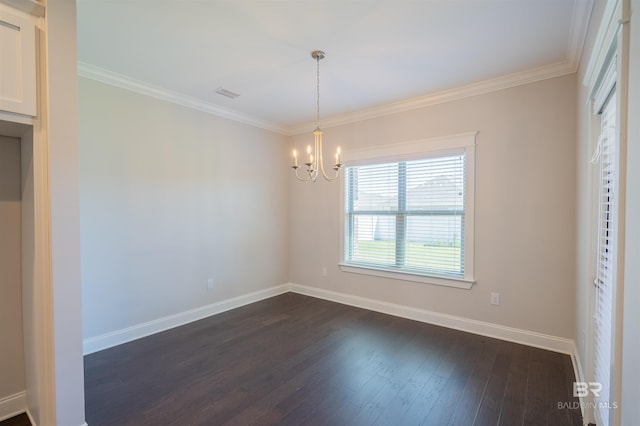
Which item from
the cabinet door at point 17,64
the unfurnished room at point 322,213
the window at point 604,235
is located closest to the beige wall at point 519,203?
the unfurnished room at point 322,213

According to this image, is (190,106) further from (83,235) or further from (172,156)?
(83,235)

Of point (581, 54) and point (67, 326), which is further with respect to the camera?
point (581, 54)

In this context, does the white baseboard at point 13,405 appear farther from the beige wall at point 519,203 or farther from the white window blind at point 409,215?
the beige wall at point 519,203

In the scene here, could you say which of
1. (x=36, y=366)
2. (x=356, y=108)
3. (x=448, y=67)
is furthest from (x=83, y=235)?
(x=448, y=67)

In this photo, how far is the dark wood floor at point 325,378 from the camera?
2.00 m

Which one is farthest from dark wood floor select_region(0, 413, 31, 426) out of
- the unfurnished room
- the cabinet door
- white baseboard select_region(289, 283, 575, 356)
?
white baseboard select_region(289, 283, 575, 356)

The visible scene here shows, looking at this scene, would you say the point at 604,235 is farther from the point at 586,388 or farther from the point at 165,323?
the point at 165,323

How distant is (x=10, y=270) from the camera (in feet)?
6.55

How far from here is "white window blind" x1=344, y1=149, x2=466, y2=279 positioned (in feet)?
11.5

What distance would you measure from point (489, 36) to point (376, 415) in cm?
298

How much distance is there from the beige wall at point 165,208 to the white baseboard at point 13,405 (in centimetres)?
82

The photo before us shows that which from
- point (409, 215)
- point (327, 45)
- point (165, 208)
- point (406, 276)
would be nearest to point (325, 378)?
point (406, 276)

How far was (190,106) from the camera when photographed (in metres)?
3.69

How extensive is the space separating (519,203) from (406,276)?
5.00 feet
